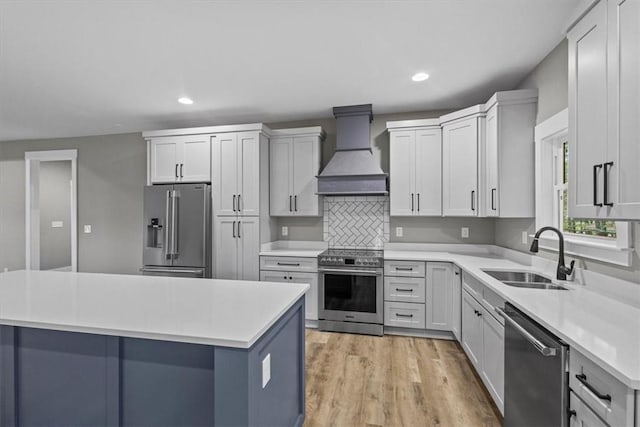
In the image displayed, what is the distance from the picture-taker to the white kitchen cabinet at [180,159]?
3957 mm

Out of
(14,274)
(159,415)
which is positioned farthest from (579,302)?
(14,274)

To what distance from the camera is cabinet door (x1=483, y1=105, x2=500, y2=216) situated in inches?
113

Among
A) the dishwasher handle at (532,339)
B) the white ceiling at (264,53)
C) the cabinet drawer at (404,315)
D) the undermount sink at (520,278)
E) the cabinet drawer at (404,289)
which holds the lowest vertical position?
the cabinet drawer at (404,315)

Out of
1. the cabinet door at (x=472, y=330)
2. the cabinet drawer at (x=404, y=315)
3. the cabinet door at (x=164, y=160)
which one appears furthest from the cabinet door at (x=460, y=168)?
the cabinet door at (x=164, y=160)

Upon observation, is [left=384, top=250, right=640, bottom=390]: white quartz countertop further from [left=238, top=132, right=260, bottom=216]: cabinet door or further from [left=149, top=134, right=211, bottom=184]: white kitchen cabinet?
[left=149, top=134, right=211, bottom=184]: white kitchen cabinet

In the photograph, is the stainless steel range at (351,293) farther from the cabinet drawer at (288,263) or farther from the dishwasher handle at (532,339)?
the dishwasher handle at (532,339)

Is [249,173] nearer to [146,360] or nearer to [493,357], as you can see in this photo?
[146,360]

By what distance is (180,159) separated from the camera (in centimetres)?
402

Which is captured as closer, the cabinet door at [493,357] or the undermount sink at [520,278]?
the cabinet door at [493,357]

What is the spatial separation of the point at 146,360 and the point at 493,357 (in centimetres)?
212

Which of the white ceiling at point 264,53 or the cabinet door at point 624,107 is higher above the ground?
the white ceiling at point 264,53

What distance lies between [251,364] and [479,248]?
10.9ft

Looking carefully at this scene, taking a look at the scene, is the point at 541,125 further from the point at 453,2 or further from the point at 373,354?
the point at 373,354

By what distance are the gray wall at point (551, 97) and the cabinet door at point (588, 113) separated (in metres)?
0.42
